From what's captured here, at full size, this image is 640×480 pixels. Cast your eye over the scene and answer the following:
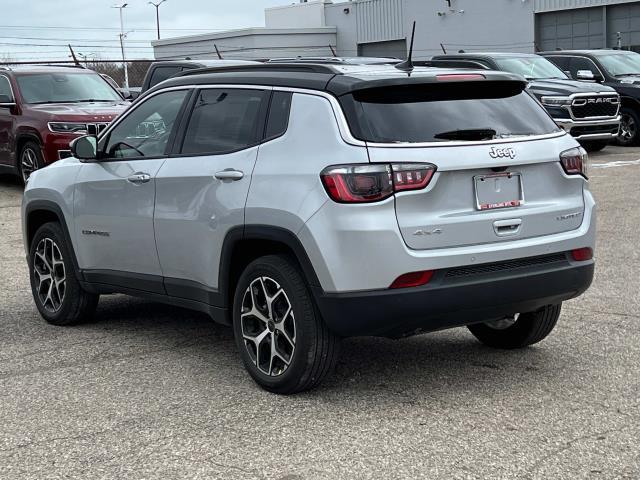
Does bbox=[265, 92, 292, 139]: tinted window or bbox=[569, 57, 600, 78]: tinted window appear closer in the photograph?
bbox=[265, 92, 292, 139]: tinted window

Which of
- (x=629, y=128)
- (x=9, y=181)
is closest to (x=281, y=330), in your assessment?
(x=9, y=181)

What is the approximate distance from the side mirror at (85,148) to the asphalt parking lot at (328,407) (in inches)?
46.4

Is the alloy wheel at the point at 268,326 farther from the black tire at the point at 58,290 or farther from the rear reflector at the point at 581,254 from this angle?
the black tire at the point at 58,290

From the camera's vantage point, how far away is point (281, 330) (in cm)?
550

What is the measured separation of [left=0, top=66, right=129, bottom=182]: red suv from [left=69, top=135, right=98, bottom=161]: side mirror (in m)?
7.96

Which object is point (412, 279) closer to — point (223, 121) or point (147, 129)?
point (223, 121)

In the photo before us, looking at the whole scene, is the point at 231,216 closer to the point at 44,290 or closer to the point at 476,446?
the point at 476,446

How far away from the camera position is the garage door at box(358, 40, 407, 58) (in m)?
51.4

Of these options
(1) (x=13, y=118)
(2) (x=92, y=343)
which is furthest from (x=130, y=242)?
(1) (x=13, y=118)

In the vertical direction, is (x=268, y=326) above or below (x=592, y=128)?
above

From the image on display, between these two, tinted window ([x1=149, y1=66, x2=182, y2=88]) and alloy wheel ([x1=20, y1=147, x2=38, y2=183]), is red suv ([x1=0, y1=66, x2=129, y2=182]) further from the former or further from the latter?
tinted window ([x1=149, y1=66, x2=182, y2=88])

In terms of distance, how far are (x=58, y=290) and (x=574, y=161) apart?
11.8ft

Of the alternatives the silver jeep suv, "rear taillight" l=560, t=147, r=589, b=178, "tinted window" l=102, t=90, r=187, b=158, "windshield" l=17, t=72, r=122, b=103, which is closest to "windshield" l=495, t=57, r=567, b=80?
"windshield" l=17, t=72, r=122, b=103

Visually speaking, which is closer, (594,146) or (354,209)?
(354,209)
